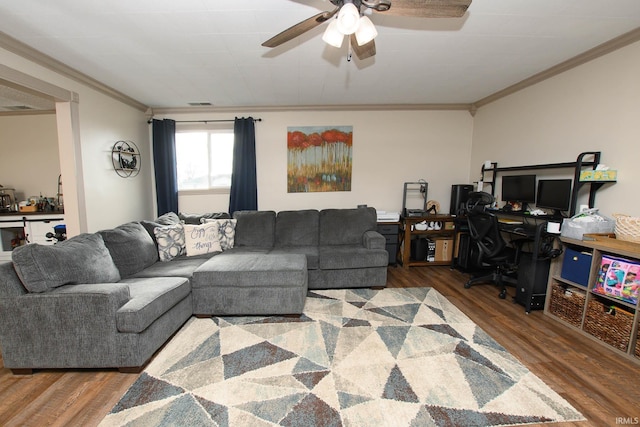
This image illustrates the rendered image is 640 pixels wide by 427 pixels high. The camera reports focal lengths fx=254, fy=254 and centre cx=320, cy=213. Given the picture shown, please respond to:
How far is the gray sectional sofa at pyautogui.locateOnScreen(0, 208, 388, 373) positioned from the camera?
1628 millimetres

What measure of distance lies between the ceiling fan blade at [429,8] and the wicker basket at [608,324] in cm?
244

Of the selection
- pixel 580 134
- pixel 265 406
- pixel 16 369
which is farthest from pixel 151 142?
pixel 580 134

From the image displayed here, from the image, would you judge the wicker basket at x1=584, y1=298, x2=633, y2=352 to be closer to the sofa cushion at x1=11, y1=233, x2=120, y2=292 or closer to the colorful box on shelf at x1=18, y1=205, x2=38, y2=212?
the sofa cushion at x1=11, y1=233, x2=120, y2=292

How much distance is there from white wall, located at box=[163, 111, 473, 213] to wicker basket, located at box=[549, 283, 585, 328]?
7.03ft

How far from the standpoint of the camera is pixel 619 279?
6.32 ft

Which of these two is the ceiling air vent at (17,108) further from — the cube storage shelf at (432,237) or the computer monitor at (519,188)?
the computer monitor at (519,188)

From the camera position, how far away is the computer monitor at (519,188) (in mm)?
2945

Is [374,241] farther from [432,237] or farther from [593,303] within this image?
[593,303]

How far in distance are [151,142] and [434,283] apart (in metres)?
4.68

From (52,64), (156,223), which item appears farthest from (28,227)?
(52,64)

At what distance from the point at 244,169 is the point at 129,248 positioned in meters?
1.98

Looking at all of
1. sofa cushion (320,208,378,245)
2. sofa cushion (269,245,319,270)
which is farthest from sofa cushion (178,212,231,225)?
sofa cushion (320,208,378,245)

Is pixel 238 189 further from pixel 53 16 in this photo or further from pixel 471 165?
pixel 471 165

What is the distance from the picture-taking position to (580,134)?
8.20 feet
